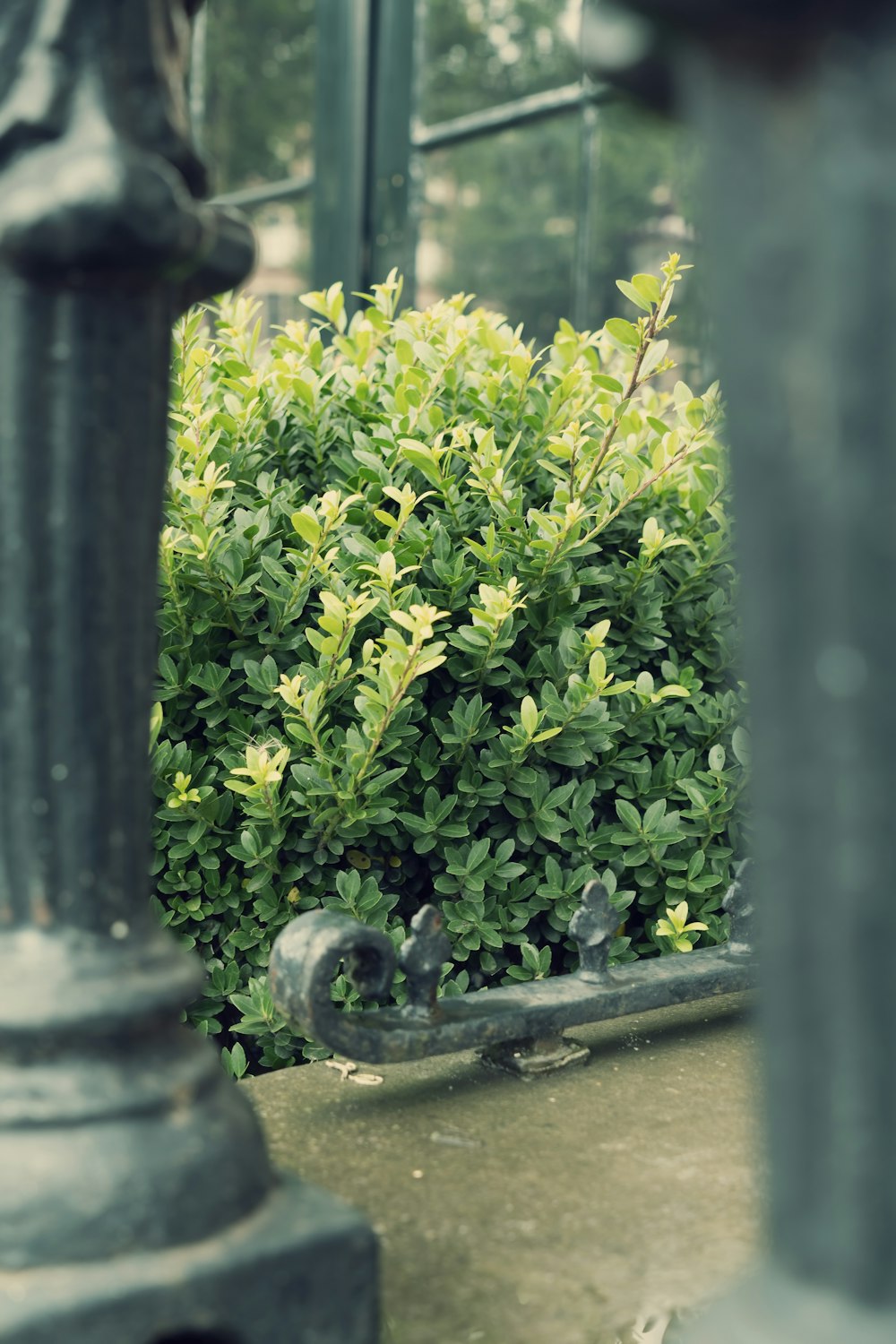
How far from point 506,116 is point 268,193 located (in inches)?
84.1

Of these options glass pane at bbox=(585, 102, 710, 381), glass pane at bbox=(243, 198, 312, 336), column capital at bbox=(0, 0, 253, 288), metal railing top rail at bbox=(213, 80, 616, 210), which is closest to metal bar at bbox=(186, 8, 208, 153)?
glass pane at bbox=(243, 198, 312, 336)

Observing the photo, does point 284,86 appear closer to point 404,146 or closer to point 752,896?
point 404,146

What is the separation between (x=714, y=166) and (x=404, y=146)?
645 centimetres

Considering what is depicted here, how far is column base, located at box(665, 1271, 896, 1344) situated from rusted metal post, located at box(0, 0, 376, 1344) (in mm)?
408

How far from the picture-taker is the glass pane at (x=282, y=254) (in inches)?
308

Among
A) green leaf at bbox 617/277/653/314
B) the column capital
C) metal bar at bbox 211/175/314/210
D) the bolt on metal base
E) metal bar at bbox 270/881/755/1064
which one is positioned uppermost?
metal bar at bbox 211/175/314/210

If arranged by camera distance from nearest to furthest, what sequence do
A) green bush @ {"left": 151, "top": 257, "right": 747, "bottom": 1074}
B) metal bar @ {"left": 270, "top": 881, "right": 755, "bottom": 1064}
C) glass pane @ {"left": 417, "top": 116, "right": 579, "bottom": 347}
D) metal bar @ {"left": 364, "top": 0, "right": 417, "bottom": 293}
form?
metal bar @ {"left": 270, "top": 881, "right": 755, "bottom": 1064} → green bush @ {"left": 151, "top": 257, "right": 747, "bottom": 1074} → glass pane @ {"left": 417, "top": 116, "right": 579, "bottom": 347} → metal bar @ {"left": 364, "top": 0, "right": 417, "bottom": 293}

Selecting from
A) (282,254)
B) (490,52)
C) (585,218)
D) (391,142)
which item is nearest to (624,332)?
(585,218)

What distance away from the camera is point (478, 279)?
6.61 metres

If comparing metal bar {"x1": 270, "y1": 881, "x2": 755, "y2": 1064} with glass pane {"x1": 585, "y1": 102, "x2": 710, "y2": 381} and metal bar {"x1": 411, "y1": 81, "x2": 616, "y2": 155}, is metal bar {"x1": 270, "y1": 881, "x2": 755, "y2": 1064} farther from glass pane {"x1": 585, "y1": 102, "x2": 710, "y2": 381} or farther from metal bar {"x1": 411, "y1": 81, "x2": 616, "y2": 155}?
metal bar {"x1": 411, "y1": 81, "x2": 616, "y2": 155}

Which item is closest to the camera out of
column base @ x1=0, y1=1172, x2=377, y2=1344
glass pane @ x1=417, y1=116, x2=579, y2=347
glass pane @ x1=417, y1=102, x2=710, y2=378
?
column base @ x1=0, y1=1172, x2=377, y2=1344

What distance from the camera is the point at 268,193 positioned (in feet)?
26.8

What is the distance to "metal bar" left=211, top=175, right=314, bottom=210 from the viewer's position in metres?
7.85

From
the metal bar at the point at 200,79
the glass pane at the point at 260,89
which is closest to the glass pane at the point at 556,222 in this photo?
the glass pane at the point at 260,89
